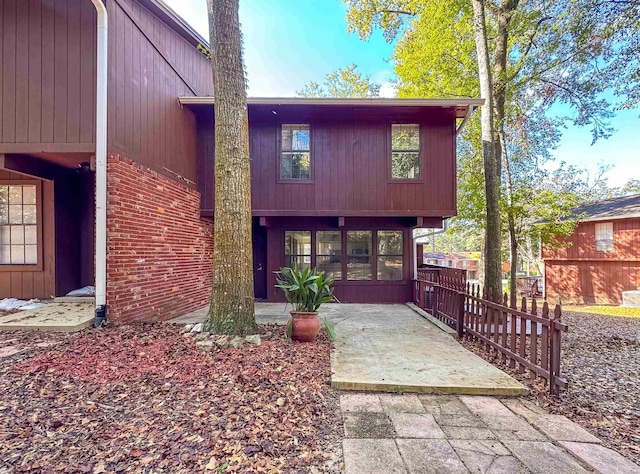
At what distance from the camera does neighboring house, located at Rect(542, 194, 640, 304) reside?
1192 cm

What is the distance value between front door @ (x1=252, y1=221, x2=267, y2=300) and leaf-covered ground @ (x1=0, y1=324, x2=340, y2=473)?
182 inches

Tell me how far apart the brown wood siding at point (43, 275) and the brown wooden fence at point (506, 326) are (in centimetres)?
693

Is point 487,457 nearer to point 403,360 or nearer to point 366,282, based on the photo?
point 403,360

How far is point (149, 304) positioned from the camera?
481 cm

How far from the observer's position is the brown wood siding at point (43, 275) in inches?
206

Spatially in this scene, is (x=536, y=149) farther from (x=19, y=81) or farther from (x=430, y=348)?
(x=19, y=81)

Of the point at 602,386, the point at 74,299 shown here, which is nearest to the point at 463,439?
the point at 602,386

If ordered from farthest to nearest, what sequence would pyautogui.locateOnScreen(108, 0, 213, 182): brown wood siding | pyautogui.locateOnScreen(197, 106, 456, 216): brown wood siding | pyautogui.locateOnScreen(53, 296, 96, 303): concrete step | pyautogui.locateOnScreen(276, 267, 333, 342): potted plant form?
1. pyautogui.locateOnScreen(197, 106, 456, 216): brown wood siding
2. pyautogui.locateOnScreen(53, 296, 96, 303): concrete step
3. pyautogui.locateOnScreen(108, 0, 213, 182): brown wood siding
4. pyautogui.locateOnScreen(276, 267, 333, 342): potted plant

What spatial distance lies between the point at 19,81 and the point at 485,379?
6.99 meters

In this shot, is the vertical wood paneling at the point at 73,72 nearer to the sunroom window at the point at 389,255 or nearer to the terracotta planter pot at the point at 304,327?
the terracotta planter pot at the point at 304,327

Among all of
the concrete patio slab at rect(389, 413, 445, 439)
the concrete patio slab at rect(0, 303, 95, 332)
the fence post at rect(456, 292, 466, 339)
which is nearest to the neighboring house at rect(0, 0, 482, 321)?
the concrete patio slab at rect(0, 303, 95, 332)

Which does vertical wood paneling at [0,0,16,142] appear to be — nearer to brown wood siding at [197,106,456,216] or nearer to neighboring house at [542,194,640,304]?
brown wood siding at [197,106,456,216]

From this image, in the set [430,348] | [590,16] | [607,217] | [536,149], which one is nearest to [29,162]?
[430,348]

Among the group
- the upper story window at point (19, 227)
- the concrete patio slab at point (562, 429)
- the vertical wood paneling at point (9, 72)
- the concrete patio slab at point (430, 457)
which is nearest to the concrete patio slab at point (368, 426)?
the concrete patio slab at point (430, 457)
